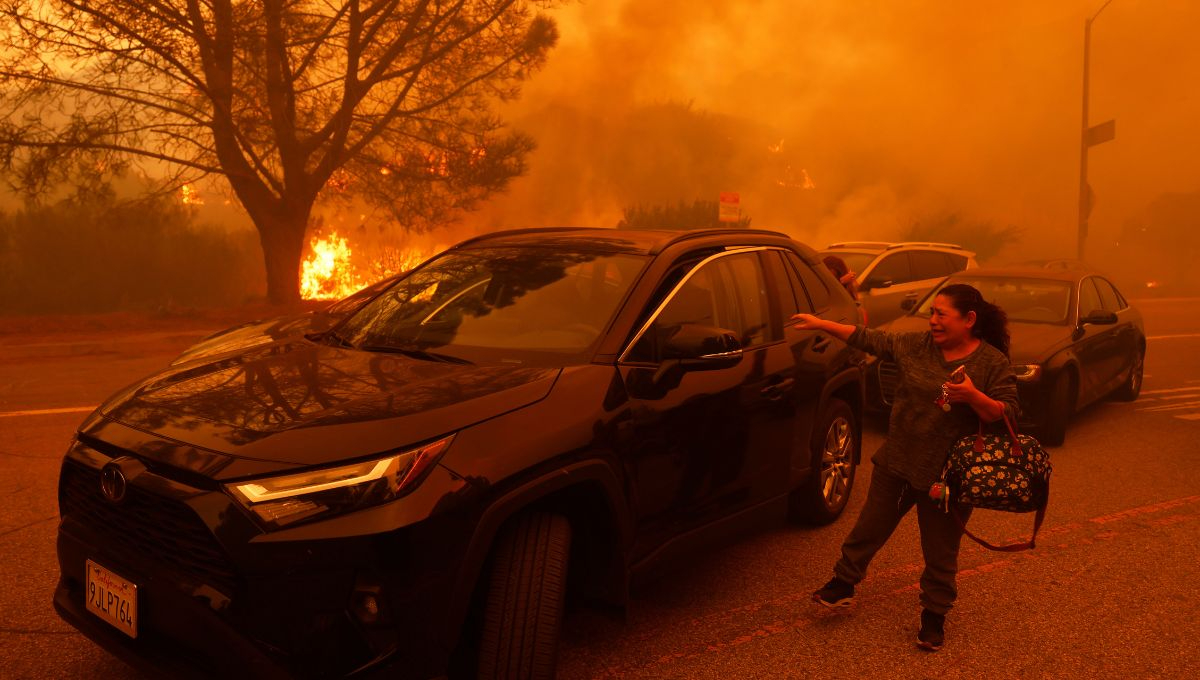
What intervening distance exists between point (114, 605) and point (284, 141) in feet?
53.9

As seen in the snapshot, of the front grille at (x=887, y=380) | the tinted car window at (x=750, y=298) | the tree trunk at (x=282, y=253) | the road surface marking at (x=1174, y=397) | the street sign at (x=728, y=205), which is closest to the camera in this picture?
the tinted car window at (x=750, y=298)

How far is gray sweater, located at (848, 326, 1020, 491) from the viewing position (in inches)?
138

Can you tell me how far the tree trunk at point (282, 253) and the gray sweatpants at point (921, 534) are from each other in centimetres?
1713

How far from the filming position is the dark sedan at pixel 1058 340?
22.7ft

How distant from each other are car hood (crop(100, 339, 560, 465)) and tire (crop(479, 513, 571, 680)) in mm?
405

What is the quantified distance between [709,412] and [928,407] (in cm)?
86

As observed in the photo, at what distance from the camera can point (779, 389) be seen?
13.5 feet

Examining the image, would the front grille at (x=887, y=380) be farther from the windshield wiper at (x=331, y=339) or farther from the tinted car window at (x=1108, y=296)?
the windshield wiper at (x=331, y=339)

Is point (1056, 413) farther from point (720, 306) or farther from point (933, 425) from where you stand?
point (720, 306)

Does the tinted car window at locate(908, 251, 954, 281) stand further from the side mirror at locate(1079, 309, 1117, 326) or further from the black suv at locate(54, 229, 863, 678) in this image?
the black suv at locate(54, 229, 863, 678)

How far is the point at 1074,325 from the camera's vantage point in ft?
24.9

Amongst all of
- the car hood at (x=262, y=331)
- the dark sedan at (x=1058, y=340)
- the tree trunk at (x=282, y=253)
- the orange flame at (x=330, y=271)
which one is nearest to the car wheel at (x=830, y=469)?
the dark sedan at (x=1058, y=340)

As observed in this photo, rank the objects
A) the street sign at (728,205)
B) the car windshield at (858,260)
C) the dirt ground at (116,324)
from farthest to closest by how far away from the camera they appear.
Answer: the street sign at (728,205)
the dirt ground at (116,324)
the car windshield at (858,260)

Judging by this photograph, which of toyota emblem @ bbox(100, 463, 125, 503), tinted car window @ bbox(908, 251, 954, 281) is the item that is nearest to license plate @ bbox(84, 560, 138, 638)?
toyota emblem @ bbox(100, 463, 125, 503)
